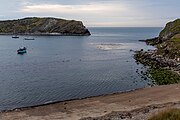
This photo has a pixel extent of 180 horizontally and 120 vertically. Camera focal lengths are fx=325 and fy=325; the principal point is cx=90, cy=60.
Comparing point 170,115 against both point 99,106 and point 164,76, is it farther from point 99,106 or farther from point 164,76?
point 164,76

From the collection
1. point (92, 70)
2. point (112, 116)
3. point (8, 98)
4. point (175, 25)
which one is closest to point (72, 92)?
point (8, 98)

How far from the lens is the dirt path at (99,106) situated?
30250 millimetres

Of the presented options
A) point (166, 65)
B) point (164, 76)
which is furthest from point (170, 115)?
point (166, 65)

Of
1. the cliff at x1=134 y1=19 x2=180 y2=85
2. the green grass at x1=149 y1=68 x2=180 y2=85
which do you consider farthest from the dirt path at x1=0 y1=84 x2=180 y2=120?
the cliff at x1=134 y1=19 x2=180 y2=85

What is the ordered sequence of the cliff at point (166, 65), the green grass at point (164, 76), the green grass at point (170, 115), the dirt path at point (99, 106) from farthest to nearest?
1. the cliff at point (166, 65)
2. the green grass at point (164, 76)
3. the dirt path at point (99, 106)
4. the green grass at point (170, 115)

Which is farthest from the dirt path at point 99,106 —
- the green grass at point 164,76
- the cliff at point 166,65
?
the cliff at point 166,65

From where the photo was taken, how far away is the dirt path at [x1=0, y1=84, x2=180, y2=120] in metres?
30.2

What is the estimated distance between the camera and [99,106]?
111 feet

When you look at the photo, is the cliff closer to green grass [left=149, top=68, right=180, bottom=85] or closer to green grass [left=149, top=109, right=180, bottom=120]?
green grass [left=149, top=68, right=180, bottom=85]

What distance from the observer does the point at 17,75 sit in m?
61.3

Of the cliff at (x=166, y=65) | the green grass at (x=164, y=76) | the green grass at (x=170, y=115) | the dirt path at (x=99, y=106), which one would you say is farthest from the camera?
the cliff at (x=166, y=65)

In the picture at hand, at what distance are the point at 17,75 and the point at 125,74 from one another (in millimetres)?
20557

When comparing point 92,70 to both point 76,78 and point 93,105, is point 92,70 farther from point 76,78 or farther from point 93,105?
point 93,105

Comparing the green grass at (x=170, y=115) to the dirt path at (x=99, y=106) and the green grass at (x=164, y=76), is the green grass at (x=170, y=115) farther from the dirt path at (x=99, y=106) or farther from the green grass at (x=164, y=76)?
the green grass at (x=164, y=76)
